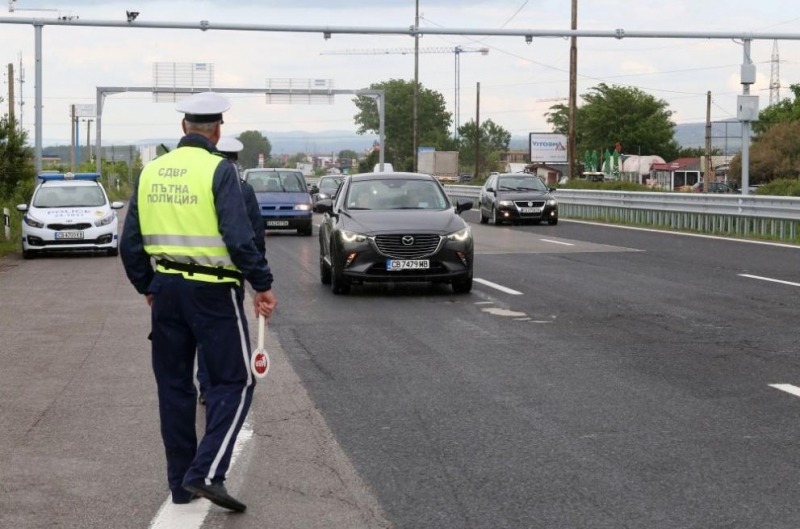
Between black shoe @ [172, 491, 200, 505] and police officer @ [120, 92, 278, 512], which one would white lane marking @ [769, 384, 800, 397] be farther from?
black shoe @ [172, 491, 200, 505]

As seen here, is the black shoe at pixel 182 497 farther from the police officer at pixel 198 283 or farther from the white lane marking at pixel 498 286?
the white lane marking at pixel 498 286

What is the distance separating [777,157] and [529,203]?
60567 mm

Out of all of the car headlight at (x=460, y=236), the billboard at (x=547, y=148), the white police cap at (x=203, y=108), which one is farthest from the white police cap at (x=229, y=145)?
the billboard at (x=547, y=148)

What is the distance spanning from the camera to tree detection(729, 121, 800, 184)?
303 feet

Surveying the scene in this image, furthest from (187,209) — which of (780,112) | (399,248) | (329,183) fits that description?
(780,112)

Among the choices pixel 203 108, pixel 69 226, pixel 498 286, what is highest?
pixel 203 108

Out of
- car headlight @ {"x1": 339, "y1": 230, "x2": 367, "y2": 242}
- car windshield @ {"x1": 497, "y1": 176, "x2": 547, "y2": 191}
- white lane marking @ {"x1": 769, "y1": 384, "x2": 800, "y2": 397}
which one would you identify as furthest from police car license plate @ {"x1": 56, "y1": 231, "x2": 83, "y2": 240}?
white lane marking @ {"x1": 769, "y1": 384, "x2": 800, "y2": 397}

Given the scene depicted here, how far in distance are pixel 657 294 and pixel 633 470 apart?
9443 mm

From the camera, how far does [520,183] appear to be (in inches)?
1548

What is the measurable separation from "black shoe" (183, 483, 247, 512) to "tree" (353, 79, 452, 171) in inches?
6377

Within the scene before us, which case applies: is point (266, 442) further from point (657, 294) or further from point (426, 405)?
point (657, 294)

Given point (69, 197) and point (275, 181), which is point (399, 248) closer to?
point (69, 197)

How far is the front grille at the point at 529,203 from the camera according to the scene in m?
37.4

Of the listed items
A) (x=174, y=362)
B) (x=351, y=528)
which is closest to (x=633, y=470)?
(x=351, y=528)
